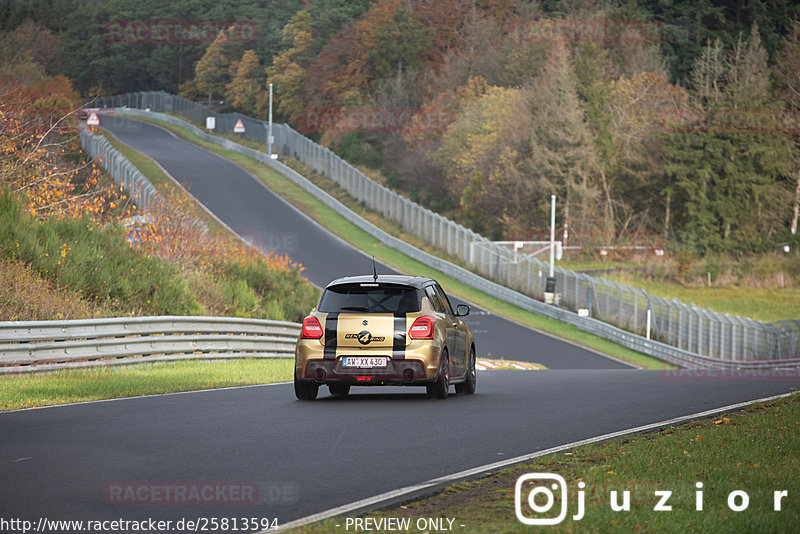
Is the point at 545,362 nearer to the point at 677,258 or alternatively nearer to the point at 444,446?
the point at 444,446

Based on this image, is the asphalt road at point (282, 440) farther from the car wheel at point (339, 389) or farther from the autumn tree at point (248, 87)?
the autumn tree at point (248, 87)

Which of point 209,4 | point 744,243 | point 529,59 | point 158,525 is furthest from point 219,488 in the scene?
point 209,4

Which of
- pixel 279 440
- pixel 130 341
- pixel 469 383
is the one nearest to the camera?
pixel 279 440

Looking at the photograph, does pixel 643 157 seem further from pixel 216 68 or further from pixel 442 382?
pixel 442 382

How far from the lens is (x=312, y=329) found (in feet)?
50.6

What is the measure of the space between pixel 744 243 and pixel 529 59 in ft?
90.2

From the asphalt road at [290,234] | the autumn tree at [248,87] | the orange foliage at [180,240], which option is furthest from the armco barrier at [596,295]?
the autumn tree at [248,87]

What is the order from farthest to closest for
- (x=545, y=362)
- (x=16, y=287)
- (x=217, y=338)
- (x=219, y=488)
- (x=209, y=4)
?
(x=209, y=4) → (x=545, y=362) → (x=217, y=338) → (x=16, y=287) → (x=219, y=488)

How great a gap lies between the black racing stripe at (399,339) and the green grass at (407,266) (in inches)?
1080

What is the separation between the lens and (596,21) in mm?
103500

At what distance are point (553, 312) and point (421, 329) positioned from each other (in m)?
35.2

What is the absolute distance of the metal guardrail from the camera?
1875 cm

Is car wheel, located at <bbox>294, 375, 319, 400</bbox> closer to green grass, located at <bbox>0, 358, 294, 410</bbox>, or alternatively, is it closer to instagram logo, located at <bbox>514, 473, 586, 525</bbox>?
green grass, located at <bbox>0, 358, 294, 410</bbox>

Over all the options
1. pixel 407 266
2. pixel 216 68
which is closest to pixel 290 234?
pixel 407 266
